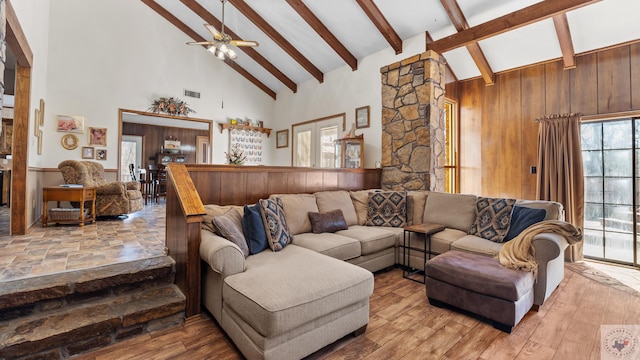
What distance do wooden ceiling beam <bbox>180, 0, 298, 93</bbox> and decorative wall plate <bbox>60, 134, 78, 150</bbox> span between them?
3.24 meters

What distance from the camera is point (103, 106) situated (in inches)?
220

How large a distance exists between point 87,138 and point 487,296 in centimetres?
673

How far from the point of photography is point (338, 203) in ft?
12.3

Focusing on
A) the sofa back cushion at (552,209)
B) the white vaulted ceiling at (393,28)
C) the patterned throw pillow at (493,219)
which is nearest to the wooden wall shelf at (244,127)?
the white vaulted ceiling at (393,28)

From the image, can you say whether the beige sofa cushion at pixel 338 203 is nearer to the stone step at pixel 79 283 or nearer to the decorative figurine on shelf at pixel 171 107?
the stone step at pixel 79 283

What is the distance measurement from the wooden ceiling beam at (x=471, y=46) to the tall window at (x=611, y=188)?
1527 millimetres

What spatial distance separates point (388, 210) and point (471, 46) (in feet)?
9.18

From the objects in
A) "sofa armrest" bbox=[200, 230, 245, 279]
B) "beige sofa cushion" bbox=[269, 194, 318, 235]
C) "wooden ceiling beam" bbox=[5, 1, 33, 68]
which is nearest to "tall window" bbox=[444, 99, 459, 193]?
"beige sofa cushion" bbox=[269, 194, 318, 235]

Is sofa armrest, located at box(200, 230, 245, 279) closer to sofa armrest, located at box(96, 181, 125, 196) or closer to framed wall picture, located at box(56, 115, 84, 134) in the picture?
sofa armrest, located at box(96, 181, 125, 196)

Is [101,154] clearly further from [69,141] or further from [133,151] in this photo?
[133,151]

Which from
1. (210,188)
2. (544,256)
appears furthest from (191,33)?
(544,256)

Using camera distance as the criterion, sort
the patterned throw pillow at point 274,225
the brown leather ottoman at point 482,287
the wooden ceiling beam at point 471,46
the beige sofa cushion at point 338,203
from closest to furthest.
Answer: the brown leather ottoman at point 482,287
the patterned throw pillow at point 274,225
the beige sofa cushion at point 338,203
the wooden ceiling beam at point 471,46

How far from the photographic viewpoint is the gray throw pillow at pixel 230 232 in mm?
2303

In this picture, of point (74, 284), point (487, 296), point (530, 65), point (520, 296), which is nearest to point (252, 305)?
point (74, 284)
